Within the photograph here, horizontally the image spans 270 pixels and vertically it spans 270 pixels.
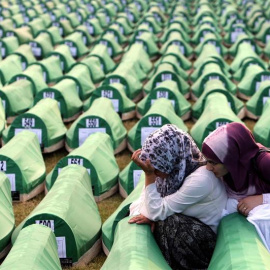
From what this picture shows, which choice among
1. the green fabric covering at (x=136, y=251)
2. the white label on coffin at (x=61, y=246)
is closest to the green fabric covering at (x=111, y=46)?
the white label on coffin at (x=61, y=246)

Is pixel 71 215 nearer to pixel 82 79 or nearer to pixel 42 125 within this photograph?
pixel 42 125

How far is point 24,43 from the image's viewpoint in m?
13.4

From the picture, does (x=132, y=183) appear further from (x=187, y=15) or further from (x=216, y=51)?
(x=187, y=15)

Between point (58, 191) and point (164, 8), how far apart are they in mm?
13758

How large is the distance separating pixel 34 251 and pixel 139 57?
775cm

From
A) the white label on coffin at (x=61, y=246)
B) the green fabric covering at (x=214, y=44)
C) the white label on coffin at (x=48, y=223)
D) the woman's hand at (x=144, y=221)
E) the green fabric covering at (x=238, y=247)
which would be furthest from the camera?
the green fabric covering at (x=214, y=44)

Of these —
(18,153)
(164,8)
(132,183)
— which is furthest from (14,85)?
(164,8)

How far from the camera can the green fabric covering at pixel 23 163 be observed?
6.34 metres

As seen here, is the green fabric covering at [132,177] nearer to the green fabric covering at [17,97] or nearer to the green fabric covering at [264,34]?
the green fabric covering at [17,97]

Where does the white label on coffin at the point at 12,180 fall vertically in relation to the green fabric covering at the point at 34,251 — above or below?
below

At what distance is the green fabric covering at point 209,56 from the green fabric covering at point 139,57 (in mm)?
922

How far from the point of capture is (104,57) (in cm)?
1182

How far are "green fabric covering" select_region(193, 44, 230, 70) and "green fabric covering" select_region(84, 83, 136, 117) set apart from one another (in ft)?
8.83

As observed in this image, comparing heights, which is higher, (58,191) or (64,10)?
(58,191)
